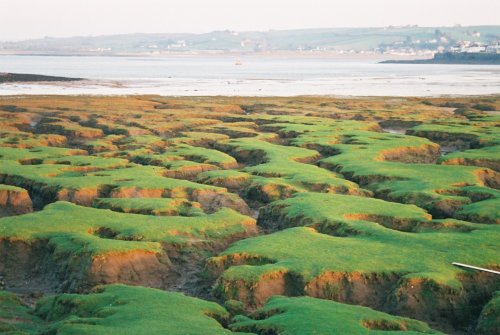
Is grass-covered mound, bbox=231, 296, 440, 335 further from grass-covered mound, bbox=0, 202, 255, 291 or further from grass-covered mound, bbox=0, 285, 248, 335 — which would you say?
grass-covered mound, bbox=0, 202, 255, 291

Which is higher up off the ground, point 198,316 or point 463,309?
point 198,316

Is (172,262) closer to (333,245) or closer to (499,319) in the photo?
(333,245)

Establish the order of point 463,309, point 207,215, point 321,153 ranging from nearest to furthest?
point 463,309 < point 207,215 < point 321,153

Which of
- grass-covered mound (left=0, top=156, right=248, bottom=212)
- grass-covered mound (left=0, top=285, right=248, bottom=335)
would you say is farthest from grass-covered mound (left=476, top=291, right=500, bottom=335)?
grass-covered mound (left=0, top=156, right=248, bottom=212)

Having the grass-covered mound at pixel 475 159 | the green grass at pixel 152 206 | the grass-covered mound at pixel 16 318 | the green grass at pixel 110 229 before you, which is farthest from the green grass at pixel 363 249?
the grass-covered mound at pixel 475 159

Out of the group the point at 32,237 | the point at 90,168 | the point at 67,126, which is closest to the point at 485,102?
the point at 67,126

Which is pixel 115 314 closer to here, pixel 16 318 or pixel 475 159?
pixel 16 318

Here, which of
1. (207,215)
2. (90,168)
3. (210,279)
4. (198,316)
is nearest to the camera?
(198,316)
